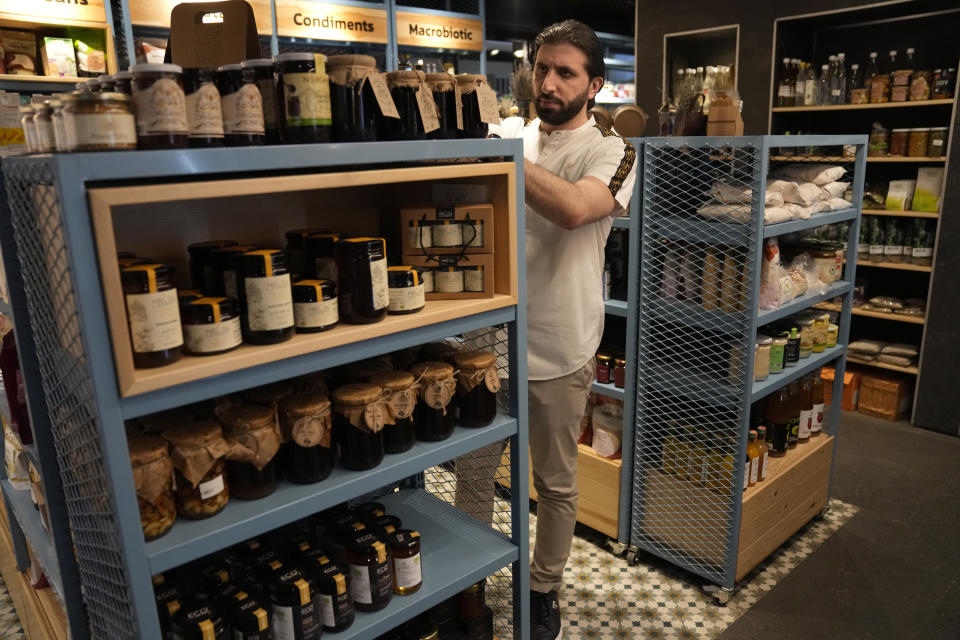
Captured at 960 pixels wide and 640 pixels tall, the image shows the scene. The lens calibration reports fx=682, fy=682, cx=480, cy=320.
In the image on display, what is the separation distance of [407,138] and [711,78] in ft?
8.29

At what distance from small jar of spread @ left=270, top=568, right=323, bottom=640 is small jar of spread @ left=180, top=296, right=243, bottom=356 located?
1.55 feet

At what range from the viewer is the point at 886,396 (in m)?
3.99

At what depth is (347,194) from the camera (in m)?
1.64

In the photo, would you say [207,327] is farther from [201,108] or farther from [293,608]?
[293,608]

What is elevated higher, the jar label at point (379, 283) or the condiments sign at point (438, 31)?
the condiments sign at point (438, 31)

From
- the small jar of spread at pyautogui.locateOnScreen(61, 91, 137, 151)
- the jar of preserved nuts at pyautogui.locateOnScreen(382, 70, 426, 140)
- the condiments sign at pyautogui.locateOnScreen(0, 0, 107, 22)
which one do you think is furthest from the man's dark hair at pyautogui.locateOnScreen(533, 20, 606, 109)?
the condiments sign at pyautogui.locateOnScreen(0, 0, 107, 22)

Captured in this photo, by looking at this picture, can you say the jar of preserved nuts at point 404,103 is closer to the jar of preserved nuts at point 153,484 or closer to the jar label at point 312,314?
the jar label at point 312,314

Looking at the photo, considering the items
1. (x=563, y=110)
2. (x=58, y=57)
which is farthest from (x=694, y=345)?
(x=58, y=57)

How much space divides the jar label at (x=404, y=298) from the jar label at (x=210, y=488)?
44 cm

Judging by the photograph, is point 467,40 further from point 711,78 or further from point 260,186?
point 260,186

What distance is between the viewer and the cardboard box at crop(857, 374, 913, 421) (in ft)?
13.0

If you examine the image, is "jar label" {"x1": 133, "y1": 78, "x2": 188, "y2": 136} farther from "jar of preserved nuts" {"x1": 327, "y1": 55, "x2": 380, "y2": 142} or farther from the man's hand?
the man's hand

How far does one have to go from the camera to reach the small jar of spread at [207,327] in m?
1.08

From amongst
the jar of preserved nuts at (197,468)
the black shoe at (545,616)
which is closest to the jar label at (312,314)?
the jar of preserved nuts at (197,468)
